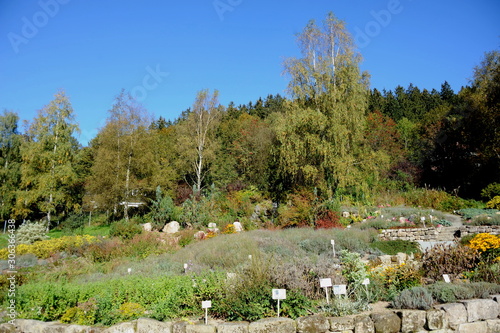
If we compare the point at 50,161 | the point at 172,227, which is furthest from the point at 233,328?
the point at 50,161

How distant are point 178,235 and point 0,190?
68.0 feet

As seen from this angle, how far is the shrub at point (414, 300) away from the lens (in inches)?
186

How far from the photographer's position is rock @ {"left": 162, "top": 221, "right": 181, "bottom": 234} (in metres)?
15.3

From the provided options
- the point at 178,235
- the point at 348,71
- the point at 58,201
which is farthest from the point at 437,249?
the point at 58,201

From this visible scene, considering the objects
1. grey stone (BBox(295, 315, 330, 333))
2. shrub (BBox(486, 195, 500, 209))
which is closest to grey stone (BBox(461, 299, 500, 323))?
grey stone (BBox(295, 315, 330, 333))

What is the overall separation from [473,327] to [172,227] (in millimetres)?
12835

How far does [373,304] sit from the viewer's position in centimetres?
537

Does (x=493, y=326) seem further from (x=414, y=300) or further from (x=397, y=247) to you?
(x=397, y=247)

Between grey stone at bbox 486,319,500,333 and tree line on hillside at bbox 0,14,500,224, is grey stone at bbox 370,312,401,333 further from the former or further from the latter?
tree line on hillside at bbox 0,14,500,224

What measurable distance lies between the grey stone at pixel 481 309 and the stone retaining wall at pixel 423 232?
23.9 feet

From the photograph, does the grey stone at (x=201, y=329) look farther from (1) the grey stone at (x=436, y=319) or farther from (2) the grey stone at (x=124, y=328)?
(1) the grey stone at (x=436, y=319)

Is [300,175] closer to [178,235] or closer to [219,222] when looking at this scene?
[219,222]

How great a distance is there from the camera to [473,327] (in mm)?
4609

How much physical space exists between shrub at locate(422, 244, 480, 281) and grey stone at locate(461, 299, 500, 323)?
153 centimetres
